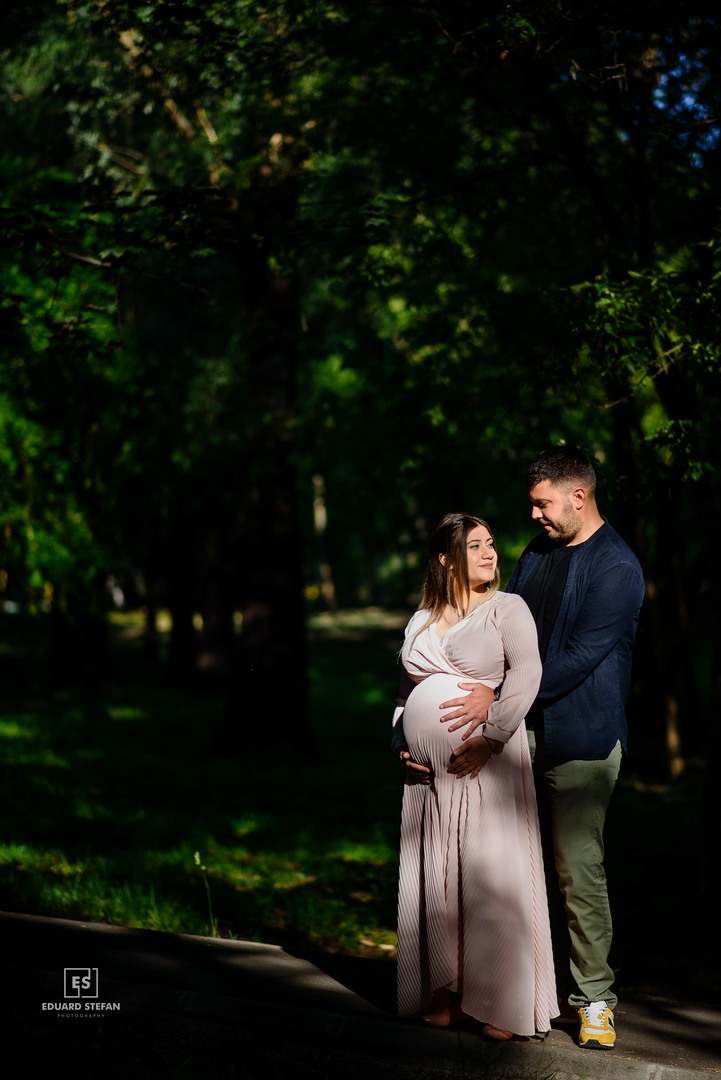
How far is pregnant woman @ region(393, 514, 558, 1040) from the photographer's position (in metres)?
4.43

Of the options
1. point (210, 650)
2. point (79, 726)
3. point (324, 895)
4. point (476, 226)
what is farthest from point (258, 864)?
point (210, 650)

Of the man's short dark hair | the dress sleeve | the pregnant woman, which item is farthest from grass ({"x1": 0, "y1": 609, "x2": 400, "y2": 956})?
the man's short dark hair

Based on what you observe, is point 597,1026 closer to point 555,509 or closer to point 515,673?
point 515,673

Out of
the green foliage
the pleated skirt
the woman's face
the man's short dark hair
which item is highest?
the green foliage

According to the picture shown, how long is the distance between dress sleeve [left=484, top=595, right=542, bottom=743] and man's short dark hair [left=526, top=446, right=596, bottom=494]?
0.53m

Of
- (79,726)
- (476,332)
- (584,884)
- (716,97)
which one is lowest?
(79,726)

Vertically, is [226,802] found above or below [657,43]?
below

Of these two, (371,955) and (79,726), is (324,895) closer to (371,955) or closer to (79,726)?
(371,955)

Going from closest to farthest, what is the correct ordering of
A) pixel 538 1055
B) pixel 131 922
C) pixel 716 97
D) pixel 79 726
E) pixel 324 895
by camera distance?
pixel 538 1055 → pixel 131 922 → pixel 716 97 → pixel 324 895 → pixel 79 726

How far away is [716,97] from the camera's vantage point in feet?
25.5

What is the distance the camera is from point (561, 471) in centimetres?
461

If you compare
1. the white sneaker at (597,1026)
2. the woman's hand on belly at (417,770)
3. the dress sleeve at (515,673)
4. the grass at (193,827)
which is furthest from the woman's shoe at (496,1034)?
the grass at (193,827)

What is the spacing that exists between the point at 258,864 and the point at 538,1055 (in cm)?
522

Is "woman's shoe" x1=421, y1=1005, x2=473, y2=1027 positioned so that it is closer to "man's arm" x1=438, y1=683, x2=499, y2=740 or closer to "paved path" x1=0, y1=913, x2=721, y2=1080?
"paved path" x1=0, y1=913, x2=721, y2=1080
